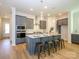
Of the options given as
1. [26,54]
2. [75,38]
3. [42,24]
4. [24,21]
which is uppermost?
[24,21]

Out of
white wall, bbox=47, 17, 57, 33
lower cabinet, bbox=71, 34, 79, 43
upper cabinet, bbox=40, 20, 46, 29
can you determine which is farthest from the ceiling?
white wall, bbox=47, 17, 57, 33

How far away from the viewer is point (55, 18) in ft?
33.9

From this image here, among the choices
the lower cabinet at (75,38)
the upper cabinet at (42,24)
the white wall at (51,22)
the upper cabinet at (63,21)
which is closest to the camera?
the lower cabinet at (75,38)

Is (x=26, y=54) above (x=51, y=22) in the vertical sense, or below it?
below

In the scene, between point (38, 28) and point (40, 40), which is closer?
point (40, 40)

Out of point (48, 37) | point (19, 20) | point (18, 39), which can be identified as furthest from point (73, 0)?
point (18, 39)

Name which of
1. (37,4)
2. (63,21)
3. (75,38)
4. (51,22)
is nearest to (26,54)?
(37,4)

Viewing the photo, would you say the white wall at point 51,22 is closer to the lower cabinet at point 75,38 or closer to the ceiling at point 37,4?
the lower cabinet at point 75,38

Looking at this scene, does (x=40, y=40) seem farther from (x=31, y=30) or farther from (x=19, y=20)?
(x=31, y=30)

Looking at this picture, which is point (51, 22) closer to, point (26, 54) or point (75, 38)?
point (75, 38)

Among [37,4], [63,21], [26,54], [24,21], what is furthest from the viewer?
[63,21]

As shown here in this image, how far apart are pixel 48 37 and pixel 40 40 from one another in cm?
75

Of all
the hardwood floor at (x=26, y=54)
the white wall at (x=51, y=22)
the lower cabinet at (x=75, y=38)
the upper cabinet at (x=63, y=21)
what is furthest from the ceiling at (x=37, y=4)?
the white wall at (x=51, y=22)

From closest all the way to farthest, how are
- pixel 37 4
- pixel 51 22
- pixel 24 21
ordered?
pixel 37 4 < pixel 24 21 < pixel 51 22
